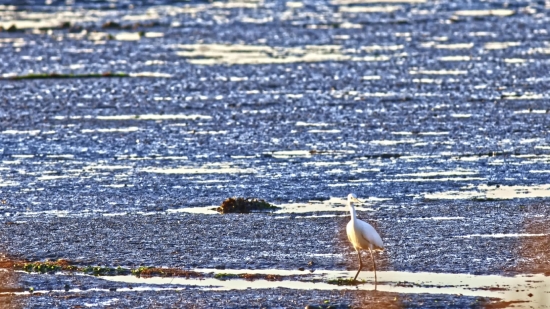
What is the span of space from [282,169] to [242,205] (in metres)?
2.89

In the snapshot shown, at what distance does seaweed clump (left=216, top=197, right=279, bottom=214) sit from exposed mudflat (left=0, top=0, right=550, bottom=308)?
0.29 metres

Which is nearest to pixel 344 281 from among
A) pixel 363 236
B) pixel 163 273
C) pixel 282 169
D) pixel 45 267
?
pixel 363 236

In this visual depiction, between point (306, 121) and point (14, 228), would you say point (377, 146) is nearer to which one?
point (306, 121)

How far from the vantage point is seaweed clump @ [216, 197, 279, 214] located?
50.9ft

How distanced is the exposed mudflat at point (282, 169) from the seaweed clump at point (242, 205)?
0.97 feet

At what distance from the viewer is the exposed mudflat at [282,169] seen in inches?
467

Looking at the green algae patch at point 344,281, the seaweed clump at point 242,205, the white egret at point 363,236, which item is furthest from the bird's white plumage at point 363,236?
the seaweed clump at point 242,205

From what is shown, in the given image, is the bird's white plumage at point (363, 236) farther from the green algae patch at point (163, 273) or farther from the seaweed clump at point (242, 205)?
the seaweed clump at point (242, 205)

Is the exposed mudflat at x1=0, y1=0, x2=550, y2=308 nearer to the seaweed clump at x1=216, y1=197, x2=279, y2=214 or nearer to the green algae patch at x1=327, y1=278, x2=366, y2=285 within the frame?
the green algae patch at x1=327, y1=278, x2=366, y2=285

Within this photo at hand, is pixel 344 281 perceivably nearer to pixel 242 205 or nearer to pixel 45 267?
pixel 45 267

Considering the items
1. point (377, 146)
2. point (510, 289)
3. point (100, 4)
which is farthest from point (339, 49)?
point (100, 4)

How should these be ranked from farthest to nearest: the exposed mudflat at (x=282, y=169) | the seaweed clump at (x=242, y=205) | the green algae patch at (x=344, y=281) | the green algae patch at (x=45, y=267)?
the seaweed clump at (x=242, y=205)
the green algae patch at (x=45, y=267)
the exposed mudflat at (x=282, y=169)
the green algae patch at (x=344, y=281)

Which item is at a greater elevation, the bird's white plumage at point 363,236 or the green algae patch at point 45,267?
the bird's white plumage at point 363,236

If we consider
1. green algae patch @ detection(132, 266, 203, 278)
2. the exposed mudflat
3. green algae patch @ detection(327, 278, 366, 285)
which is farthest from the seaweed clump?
green algae patch @ detection(327, 278, 366, 285)
